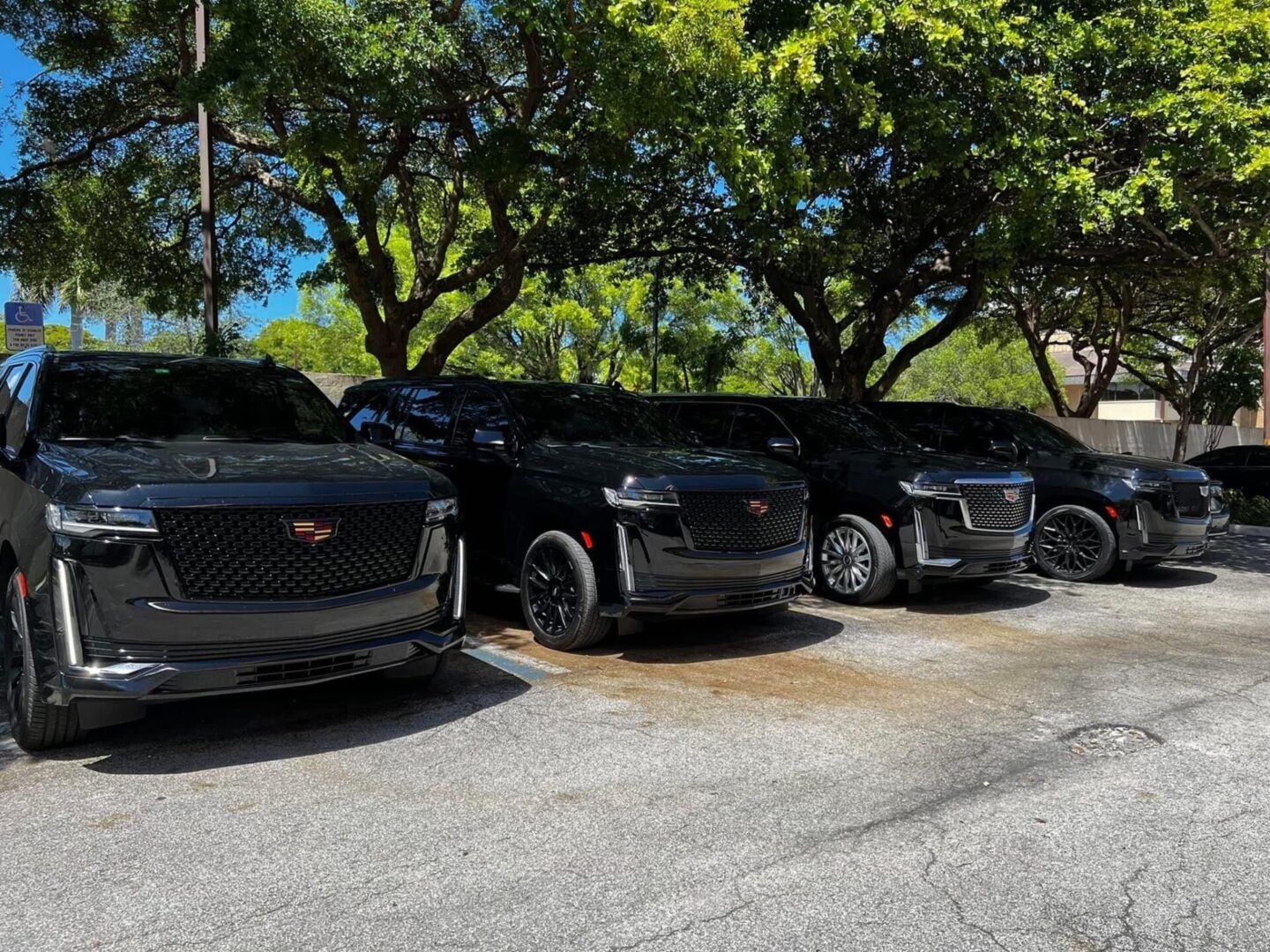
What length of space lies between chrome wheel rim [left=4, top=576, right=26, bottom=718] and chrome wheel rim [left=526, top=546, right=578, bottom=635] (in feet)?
10.5

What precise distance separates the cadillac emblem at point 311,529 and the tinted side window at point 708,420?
6102 millimetres

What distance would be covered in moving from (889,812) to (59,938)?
3038 millimetres

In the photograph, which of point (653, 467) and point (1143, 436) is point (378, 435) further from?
point (1143, 436)

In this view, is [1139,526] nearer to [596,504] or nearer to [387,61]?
[596,504]

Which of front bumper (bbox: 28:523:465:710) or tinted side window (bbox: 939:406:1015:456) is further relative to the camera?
tinted side window (bbox: 939:406:1015:456)

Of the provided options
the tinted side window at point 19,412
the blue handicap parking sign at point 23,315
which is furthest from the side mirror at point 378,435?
the blue handicap parking sign at point 23,315

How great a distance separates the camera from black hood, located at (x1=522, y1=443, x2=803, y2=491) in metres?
6.63

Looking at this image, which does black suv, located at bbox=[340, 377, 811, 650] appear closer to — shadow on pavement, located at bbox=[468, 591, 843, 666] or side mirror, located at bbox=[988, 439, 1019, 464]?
shadow on pavement, located at bbox=[468, 591, 843, 666]

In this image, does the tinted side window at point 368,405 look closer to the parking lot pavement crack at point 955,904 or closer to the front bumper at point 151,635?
the front bumper at point 151,635

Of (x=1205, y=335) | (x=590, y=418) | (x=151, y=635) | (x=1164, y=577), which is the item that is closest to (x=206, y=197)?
(x=590, y=418)

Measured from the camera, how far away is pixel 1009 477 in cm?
880

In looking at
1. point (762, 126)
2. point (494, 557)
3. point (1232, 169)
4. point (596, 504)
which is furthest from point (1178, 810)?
point (1232, 169)

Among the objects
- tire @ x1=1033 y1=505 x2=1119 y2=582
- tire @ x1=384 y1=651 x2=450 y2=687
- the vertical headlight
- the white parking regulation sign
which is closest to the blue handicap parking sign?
the white parking regulation sign

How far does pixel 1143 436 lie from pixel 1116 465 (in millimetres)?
23369
